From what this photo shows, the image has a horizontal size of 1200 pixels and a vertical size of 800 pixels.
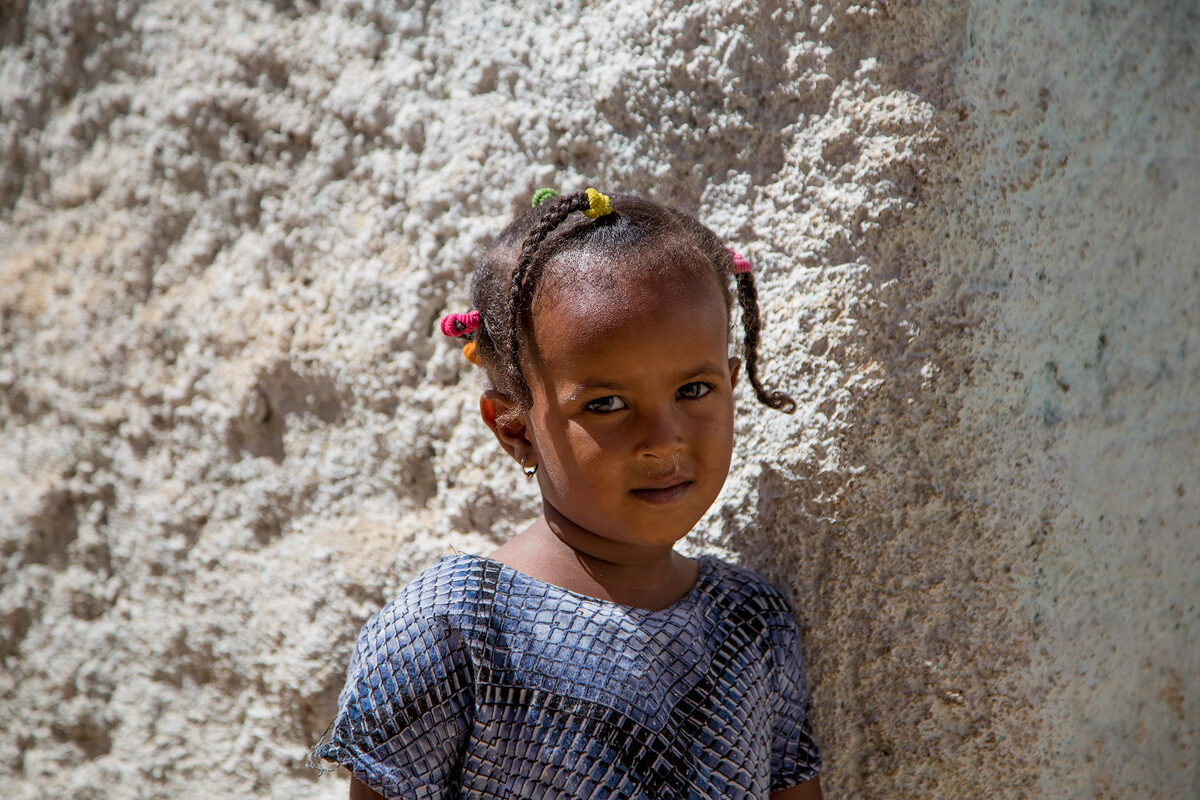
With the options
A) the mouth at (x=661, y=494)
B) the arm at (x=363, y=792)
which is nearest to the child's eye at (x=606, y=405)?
the mouth at (x=661, y=494)

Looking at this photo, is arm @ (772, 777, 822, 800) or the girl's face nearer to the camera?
the girl's face

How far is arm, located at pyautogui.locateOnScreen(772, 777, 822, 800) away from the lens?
147 cm

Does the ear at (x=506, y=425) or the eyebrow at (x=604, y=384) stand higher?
the eyebrow at (x=604, y=384)

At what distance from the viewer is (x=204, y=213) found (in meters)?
1.91

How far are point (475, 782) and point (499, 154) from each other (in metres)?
1.00

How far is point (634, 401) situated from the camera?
125cm

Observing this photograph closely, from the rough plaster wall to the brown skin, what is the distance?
0.81 ft

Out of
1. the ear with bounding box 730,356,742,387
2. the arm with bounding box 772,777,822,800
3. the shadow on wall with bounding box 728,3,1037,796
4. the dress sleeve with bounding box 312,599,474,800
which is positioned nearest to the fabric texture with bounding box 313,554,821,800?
the dress sleeve with bounding box 312,599,474,800

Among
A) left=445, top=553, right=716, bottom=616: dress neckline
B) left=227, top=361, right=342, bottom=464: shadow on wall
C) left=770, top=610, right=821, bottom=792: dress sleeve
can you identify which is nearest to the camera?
left=445, top=553, right=716, bottom=616: dress neckline

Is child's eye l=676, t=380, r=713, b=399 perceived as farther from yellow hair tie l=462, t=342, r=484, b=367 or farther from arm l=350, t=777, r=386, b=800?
arm l=350, t=777, r=386, b=800

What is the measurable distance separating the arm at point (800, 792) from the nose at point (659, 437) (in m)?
0.58

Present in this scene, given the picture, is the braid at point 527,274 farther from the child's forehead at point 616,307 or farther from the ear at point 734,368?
the ear at point 734,368

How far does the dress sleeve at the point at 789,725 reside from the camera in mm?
1464

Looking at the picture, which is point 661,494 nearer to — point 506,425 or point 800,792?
point 506,425
